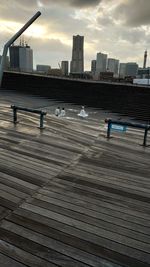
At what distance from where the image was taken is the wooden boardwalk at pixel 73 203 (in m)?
3.57

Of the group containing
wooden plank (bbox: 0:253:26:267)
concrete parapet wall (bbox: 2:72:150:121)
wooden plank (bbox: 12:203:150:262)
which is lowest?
wooden plank (bbox: 0:253:26:267)

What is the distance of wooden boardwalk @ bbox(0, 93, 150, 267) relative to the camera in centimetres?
357

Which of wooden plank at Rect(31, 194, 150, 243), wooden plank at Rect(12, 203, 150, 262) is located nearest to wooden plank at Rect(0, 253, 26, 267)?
wooden plank at Rect(12, 203, 150, 262)

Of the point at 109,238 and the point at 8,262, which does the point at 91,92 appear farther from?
the point at 8,262

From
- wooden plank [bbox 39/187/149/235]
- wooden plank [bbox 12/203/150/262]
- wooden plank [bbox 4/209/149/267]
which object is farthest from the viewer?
wooden plank [bbox 39/187/149/235]

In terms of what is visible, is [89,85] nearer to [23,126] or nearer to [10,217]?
[23,126]

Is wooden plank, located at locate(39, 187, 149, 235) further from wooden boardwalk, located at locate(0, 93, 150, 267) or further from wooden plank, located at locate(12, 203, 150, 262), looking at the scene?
wooden plank, located at locate(12, 203, 150, 262)

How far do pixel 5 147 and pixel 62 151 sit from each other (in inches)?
73.6

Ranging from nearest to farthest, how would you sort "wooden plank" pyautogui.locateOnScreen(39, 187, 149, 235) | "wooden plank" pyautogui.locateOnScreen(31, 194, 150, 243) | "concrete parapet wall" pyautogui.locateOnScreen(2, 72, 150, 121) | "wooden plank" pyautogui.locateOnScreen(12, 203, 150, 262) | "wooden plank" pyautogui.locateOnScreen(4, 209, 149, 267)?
"wooden plank" pyautogui.locateOnScreen(4, 209, 149, 267), "wooden plank" pyautogui.locateOnScreen(12, 203, 150, 262), "wooden plank" pyautogui.locateOnScreen(31, 194, 150, 243), "wooden plank" pyautogui.locateOnScreen(39, 187, 149, 235), "concrete parapet wall" pyautogui.locateOnScreen(2, 72, 150, 121)

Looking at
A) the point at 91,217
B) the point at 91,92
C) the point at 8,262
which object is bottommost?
the point at 8,262

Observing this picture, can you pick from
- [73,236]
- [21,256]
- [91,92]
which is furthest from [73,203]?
[91,92]

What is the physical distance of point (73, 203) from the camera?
482 cm

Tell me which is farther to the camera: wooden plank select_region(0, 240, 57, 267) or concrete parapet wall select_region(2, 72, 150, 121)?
concrete parapet wall select_region(2, 72, 150, 121)

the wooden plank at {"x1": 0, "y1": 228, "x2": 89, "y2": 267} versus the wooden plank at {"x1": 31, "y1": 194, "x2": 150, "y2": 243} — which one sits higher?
the wooden plank at {"x1": 31, "y1": 194, "x2": 150, "y2": 243}
